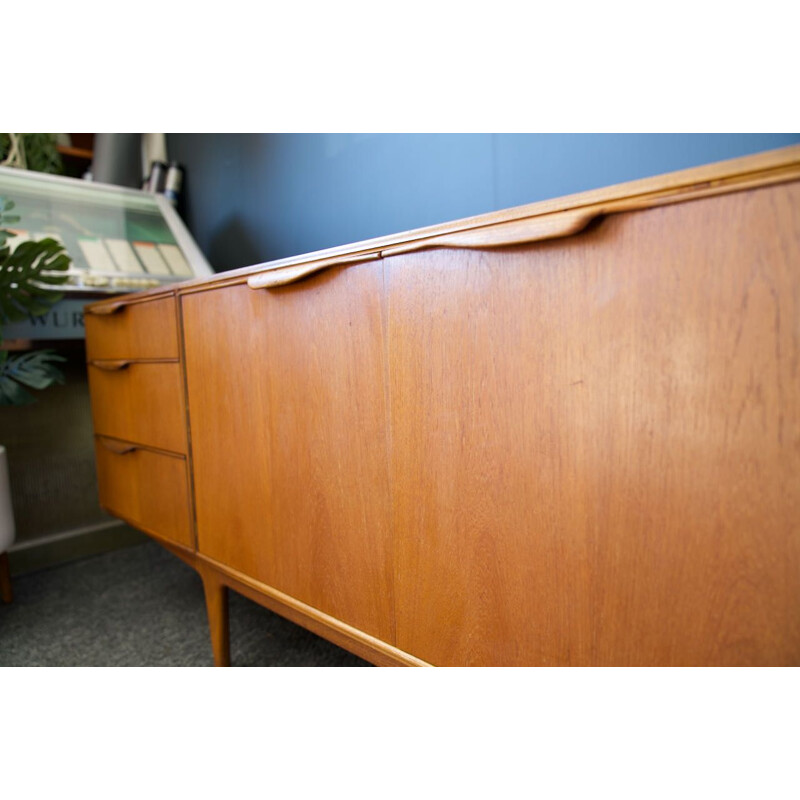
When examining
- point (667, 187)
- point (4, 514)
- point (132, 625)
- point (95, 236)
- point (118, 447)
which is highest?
point (95, 236)

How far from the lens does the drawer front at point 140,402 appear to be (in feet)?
3.47

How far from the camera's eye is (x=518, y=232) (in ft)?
1.75

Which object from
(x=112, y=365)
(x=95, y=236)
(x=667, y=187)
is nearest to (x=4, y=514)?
(x=112, y=365)

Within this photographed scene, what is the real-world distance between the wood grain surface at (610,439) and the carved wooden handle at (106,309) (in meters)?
0.80

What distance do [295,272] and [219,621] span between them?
0.68 meters

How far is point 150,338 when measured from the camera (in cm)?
110

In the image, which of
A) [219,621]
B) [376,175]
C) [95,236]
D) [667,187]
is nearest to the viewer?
[667,187]

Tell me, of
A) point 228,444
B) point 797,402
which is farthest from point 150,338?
point 797,402

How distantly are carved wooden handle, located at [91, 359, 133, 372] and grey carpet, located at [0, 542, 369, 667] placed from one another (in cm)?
59

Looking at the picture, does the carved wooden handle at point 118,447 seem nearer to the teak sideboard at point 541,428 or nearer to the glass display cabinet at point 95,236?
the glass display cabinet at point 95,236

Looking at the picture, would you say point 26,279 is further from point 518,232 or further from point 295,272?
point 518,232

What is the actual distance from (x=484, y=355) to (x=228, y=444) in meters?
0.54
